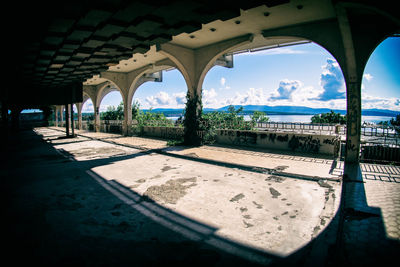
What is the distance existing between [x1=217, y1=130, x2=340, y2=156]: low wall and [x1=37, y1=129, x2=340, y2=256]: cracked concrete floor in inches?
102

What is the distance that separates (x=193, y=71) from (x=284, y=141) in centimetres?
673

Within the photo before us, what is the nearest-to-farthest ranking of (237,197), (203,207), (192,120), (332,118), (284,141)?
(203,207), (237,197), (284,141), (192,120), (332,118)

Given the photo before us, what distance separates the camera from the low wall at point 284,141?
28.9 feet

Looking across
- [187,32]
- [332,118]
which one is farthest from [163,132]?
[332,118]

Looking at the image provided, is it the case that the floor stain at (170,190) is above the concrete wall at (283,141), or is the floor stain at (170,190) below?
below

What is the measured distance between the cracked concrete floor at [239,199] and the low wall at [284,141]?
2594mm

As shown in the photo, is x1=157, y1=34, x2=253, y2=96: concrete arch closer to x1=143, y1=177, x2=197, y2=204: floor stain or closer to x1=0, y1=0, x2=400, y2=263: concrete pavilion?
x1=0, y1=0, x2=400, y2=263: concrete pavilion

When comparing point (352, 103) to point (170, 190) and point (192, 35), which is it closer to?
point (170, 190)

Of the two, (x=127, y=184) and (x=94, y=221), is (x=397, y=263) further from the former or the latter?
(x=127, y=184)

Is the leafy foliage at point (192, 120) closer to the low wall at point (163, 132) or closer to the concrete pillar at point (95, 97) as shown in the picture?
the low wall at point (163, 132)

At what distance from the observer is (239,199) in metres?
4.36

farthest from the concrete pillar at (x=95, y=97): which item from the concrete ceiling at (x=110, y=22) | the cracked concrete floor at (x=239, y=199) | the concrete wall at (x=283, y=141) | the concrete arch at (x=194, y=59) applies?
the cracked concrete floor at (x=239, y=199)

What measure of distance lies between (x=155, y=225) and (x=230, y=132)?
9398mm

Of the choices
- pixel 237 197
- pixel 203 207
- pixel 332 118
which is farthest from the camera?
pixel 332 118
